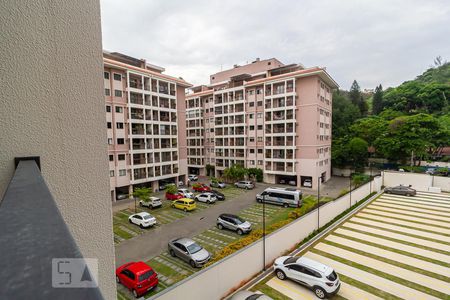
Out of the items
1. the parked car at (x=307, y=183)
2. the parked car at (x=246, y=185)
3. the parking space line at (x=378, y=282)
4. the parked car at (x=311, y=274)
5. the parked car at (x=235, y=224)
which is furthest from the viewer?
the parked car at (x=246, y=185)

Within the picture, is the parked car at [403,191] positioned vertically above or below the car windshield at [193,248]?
above

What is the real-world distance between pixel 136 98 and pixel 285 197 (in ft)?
74.2

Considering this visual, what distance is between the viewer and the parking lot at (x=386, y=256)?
10.7 m

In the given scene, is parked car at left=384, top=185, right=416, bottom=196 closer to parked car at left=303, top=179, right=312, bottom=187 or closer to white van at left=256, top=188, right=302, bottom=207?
parked car at left=303, top=179, right=312, bottom=187

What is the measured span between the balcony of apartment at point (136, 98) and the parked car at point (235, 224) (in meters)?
20.0

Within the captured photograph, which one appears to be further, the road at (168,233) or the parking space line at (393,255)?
the road at (168,233)

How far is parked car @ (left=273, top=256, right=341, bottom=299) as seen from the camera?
10.3m

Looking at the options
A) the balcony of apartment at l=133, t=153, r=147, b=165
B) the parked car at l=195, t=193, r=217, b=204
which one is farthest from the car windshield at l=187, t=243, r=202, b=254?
the balcony of apartment at l=133, t=153, r=147, b=165

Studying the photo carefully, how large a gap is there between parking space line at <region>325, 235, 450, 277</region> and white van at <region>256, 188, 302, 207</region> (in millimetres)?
8246

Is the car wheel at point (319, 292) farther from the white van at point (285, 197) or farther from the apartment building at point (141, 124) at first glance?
the apartment building at point (141, 124)

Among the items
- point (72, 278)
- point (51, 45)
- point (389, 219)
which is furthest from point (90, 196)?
point (389, 219)

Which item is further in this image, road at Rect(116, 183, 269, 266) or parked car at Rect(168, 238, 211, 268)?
road at Rect(116, 183, 269, 266)

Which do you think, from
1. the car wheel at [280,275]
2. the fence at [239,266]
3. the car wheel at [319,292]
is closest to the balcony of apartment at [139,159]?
the fence at [239,266]

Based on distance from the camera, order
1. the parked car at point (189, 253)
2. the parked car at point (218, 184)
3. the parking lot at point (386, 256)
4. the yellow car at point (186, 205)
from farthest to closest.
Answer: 1. the parked car at point (218, 184)
2. the yellow car at point (186, 205)
3. the parked car at point (189, 253)
4. the parking lot at point (386, 256)
